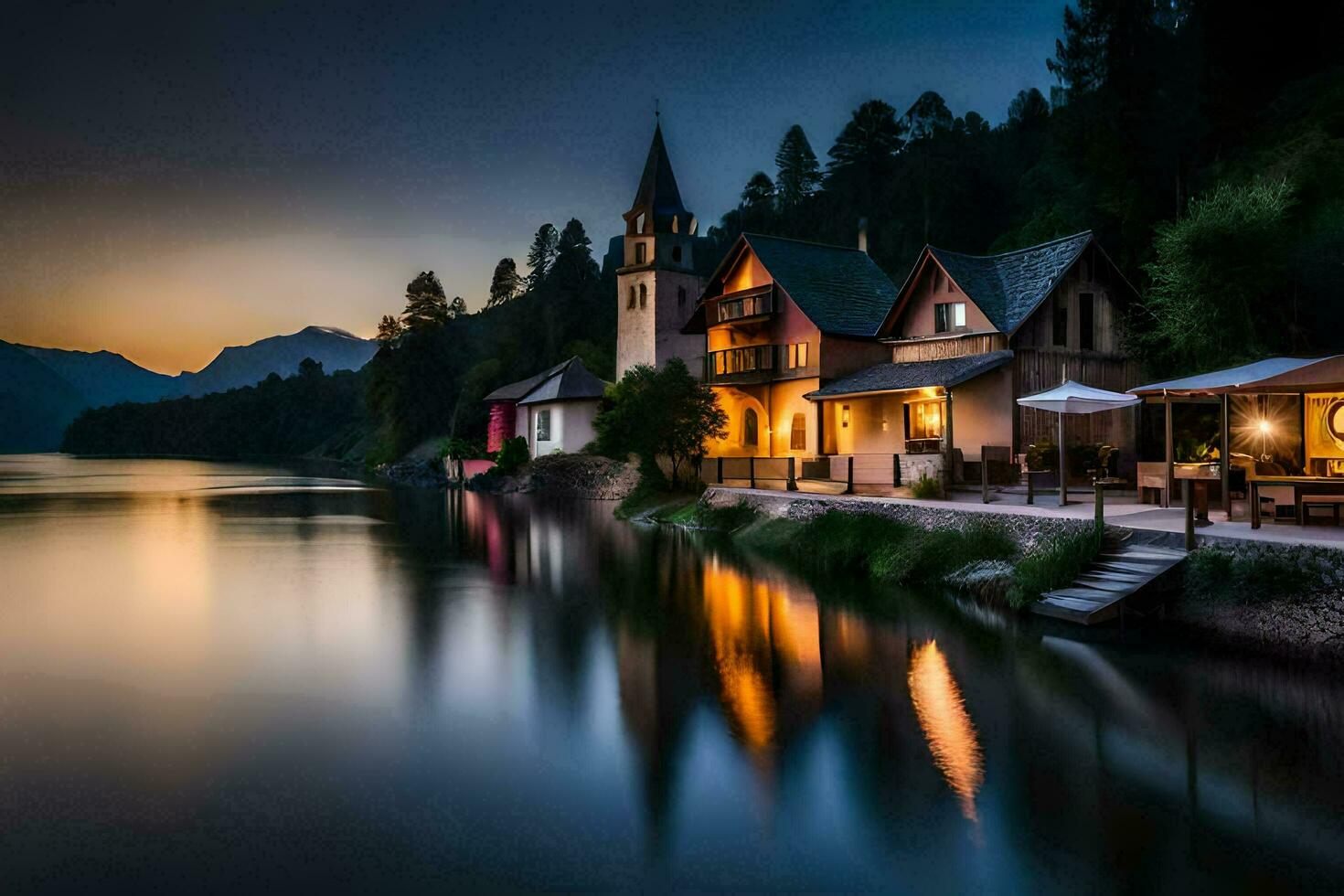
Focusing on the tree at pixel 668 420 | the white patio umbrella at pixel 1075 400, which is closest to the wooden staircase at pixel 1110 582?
the white patio umbrella at pixel 1075 400

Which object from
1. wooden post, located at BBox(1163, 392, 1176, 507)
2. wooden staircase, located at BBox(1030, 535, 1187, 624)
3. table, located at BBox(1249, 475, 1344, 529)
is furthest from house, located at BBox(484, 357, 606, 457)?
table, located at BBox(1249, 475, 1344, 529)

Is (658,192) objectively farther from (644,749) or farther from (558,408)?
(644,749)

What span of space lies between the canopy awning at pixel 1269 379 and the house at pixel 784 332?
55.2 feet

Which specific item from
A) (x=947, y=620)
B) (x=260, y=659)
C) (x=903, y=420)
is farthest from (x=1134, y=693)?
(x=903, y=420)

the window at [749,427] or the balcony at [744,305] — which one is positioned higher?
the balcony at [744,305]

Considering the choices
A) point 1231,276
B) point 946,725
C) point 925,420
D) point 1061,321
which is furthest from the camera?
point 925,420

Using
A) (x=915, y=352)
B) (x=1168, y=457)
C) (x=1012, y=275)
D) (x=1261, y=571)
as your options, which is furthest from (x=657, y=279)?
(x=1261, y=571)

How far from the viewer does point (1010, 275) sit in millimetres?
31234

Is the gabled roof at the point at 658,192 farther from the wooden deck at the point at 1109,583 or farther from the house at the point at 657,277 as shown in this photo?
the wooden deck at the point at 1109,583

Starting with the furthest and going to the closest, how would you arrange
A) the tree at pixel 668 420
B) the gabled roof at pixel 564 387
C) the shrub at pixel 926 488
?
1. the gabled roof at pixel 564 387
2. the tree at pixel 668 420
3. the shrub at pixel 926 488

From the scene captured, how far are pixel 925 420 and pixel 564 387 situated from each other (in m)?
24.8

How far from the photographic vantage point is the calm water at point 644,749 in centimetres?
660

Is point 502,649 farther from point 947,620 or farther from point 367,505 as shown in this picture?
point 367,505

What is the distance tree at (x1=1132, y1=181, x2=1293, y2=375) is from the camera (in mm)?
23078
